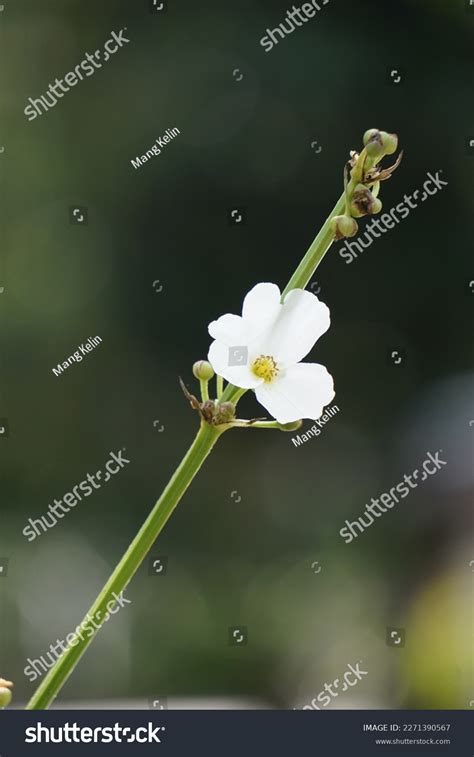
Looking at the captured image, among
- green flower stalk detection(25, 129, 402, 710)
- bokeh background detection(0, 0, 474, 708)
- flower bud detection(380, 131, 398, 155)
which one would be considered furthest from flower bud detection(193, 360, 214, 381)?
bokeh background detection(0, 0, 474, 708)

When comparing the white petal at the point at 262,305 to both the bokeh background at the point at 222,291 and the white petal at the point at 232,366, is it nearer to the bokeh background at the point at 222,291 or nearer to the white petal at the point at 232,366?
the white petal at the point at 232,366

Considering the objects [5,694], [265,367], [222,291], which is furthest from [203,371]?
[222,291]

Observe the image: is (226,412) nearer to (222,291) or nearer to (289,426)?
(289,426)

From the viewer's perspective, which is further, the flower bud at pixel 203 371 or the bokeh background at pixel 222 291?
the bokeh background at pixel 222 291

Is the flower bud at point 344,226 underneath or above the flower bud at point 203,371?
above

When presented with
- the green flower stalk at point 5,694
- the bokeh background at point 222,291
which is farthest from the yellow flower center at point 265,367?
the bokeh background at point 222,291

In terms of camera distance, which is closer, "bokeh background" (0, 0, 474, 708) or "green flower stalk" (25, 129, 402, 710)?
"green flower stalk" (25, 129, 402, 710)

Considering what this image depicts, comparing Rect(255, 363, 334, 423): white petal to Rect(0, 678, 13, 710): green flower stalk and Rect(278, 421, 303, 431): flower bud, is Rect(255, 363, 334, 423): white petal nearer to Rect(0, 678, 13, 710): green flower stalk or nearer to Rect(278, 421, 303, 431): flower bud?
Rect(278, 421, 303, 431): flower bud

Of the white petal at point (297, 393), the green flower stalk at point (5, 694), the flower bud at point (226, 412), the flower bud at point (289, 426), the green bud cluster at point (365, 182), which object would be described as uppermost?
the green bud cluster at point (365, 182)
